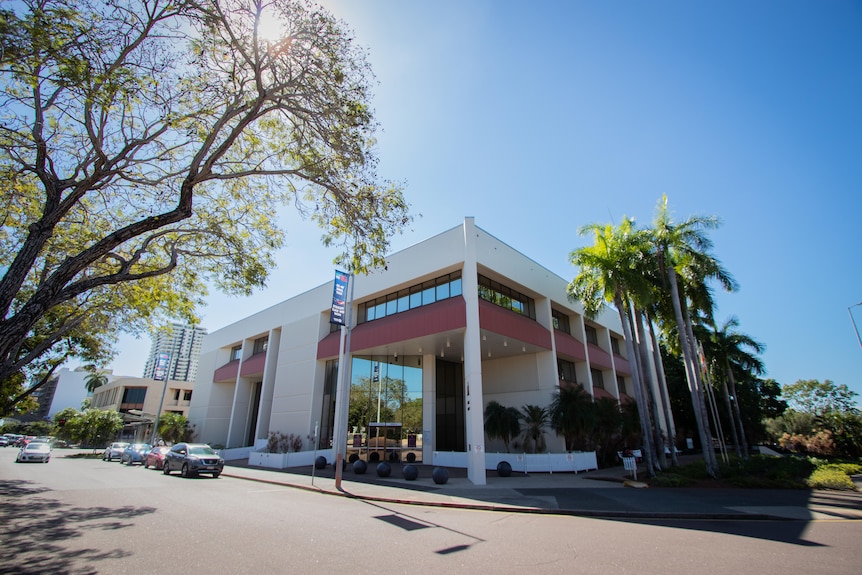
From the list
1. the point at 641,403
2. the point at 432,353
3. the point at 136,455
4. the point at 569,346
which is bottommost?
the point at 136,455

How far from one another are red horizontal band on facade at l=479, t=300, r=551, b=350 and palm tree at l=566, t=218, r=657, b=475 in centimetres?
365

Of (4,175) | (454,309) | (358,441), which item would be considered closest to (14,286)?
(4,175)

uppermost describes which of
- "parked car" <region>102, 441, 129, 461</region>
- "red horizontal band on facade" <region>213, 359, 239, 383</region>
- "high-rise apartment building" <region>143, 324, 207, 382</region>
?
"high-rise apartment building" <region>143, 324, 207, 382</region>

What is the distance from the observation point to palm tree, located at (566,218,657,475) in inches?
770

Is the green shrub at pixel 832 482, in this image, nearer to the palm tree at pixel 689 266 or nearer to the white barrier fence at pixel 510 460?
the palm tree at pixel 689 266

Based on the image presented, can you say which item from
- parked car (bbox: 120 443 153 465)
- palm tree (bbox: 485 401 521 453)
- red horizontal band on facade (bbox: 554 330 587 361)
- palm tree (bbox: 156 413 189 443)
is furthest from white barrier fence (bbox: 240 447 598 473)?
palm tree (bbox: 156 413 189 443)

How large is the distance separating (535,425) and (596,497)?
10.5 meters

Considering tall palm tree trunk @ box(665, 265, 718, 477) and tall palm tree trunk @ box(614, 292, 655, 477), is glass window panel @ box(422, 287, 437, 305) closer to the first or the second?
tall palm tree trunk @ box(614, 292, 655, 477)

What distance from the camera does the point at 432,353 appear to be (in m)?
26.1

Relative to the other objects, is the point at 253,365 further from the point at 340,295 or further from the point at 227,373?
the point at 340,295

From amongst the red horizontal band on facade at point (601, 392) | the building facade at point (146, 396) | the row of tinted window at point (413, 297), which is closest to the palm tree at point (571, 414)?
the row of tinted window at point (413, 297)

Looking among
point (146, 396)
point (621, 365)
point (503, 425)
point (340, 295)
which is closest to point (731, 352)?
point (621, 365)

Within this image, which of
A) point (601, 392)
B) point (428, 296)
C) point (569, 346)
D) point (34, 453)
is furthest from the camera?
point (601, 392)

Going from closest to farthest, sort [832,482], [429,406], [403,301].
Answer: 1. [832,482]
2. [403,301]
3. [429,406]
